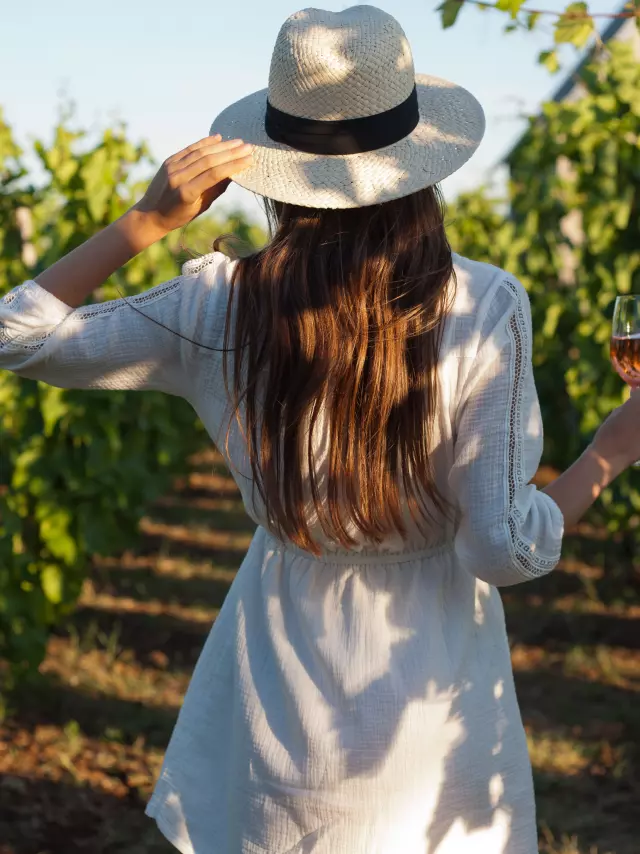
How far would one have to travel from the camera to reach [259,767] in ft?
5.98

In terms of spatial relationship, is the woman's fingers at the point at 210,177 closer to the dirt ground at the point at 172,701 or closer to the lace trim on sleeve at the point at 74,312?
the lace trim on sleeve at the point at 74,312

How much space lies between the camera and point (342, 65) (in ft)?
5.25

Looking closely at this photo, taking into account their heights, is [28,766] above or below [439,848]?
below

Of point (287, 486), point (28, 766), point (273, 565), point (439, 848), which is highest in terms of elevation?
point (287, 486)

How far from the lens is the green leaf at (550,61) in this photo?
3.21m

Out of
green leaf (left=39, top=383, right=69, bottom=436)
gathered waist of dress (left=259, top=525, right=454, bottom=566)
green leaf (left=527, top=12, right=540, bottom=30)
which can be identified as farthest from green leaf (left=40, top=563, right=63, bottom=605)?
green leaf (left=527, top=12, right=540, bottom=30)

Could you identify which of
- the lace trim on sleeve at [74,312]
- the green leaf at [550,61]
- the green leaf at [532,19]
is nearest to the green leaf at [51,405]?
the green leaf at [550,61]

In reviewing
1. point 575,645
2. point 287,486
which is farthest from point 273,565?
point 575,645

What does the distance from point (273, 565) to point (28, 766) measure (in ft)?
9.36

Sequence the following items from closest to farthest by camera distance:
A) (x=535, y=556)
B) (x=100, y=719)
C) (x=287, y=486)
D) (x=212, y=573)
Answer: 1. (x=535, y=556)
2. (x=287, y=486)
3. (x=100, y=719)
4. (x=212, y=573)

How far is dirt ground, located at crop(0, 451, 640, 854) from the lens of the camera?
3.90 metres

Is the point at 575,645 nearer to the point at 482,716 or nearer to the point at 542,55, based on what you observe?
the point at 542,55

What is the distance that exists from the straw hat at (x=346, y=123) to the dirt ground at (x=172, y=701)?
110 inches

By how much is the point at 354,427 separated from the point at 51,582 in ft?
11.6
